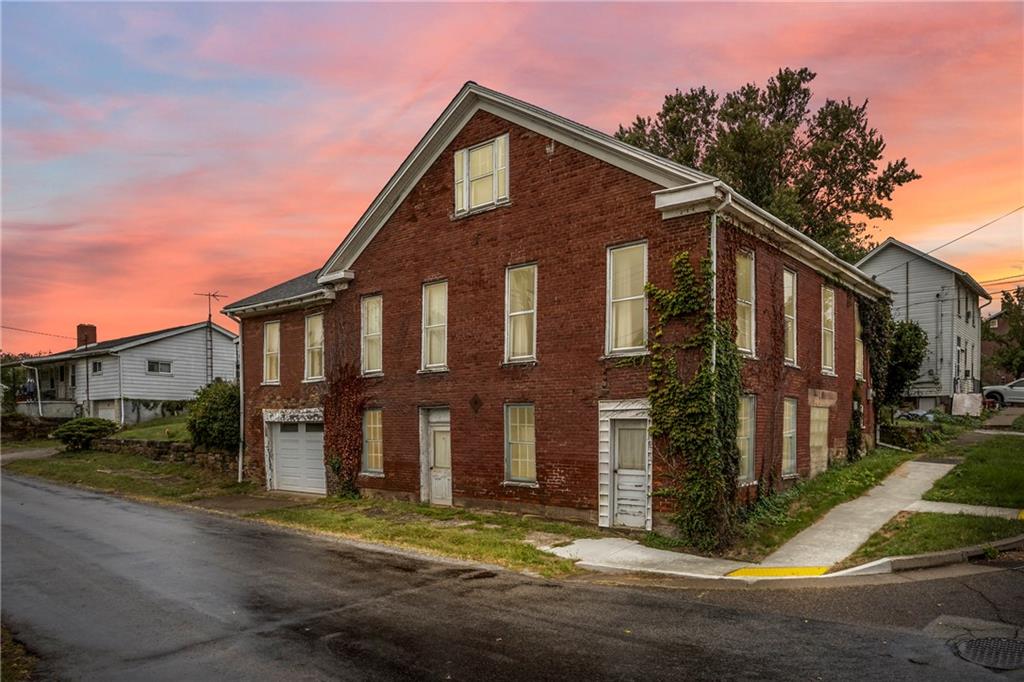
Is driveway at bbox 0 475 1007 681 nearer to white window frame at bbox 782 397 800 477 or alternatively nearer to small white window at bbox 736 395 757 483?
small white window at bbox 736 395 757 483

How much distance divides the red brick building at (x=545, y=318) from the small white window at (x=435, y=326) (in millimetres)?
56

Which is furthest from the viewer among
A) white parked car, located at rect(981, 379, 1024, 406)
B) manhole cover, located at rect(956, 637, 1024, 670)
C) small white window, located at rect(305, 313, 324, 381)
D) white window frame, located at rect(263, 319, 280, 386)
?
white parked car, located at rect(981, 379, 1024, 406)

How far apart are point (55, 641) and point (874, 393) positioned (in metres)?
23.1

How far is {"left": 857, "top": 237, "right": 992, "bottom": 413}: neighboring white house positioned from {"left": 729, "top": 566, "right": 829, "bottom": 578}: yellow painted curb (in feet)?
88.2

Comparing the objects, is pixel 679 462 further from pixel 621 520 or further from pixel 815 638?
pixel 815 638

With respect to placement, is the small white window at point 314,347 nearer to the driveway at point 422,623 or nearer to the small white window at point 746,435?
the driveway at point 422,623

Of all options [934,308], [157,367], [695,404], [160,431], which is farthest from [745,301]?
[157,367]

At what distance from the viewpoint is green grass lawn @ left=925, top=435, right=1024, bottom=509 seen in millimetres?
14711

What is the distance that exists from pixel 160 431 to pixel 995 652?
37.0 meters

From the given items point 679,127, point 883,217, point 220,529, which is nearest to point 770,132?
point 679,127

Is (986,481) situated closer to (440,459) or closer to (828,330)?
(828,330)

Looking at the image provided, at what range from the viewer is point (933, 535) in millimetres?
12195

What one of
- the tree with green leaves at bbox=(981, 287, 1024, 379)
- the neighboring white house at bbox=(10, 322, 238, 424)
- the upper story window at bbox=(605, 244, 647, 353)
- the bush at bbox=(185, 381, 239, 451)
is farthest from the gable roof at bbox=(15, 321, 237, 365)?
the tree with green leaves at bbox=(981, 287, 1024, 379)

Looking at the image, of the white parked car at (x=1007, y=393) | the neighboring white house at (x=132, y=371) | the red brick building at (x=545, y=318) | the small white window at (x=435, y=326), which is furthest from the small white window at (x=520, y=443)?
the neighboring white house at (x=132, y=371)
